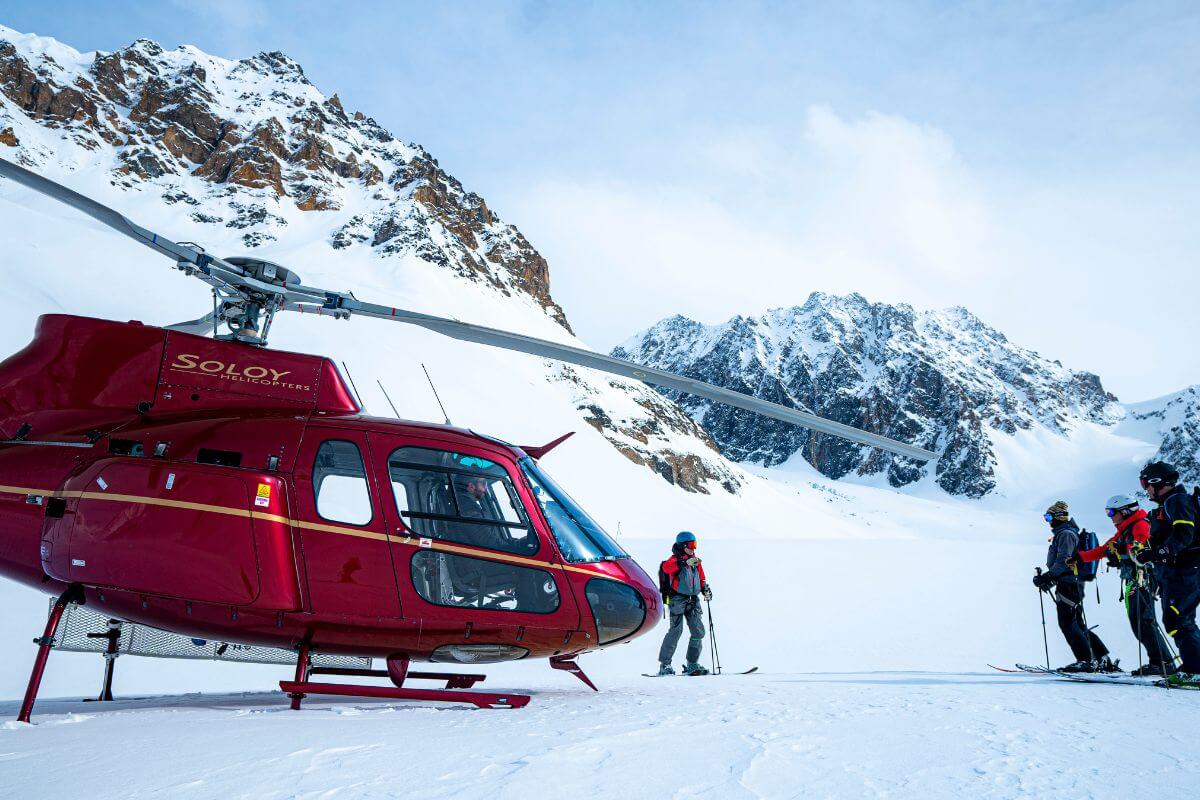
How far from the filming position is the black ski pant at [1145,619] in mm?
6496

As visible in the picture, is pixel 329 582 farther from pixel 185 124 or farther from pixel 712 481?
Answer: pixel 185 124

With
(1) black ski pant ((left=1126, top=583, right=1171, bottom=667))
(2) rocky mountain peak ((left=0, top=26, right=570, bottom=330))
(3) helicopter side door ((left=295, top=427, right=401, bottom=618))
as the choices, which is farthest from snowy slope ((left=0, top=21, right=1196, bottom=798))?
(2) rocky mountain peak ((left=0, top=26, right=570, bottom=330))

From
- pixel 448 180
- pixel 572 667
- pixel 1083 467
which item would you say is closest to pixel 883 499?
pixel 1083 467

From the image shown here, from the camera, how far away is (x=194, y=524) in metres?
4.66

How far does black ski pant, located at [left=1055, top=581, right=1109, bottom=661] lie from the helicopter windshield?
16.3ft

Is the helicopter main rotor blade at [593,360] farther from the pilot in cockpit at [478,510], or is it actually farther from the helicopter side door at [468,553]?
the pilot in cockpit at [478,510]

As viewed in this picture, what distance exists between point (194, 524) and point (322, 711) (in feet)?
4.78

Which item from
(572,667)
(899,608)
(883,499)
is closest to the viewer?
(572,667)

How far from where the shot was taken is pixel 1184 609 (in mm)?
5766

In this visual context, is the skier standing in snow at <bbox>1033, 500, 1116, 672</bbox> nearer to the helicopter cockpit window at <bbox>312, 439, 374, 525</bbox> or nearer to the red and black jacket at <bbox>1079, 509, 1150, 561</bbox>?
the red and black jacket at <bbox>1079, 509, 1150, 561</bbox>

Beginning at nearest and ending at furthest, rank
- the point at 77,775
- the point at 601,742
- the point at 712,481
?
1. the point at 77,775
2. the point at 601,742
3. the point at 712,481

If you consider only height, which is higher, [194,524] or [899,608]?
[194,524]

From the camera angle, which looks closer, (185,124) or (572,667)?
(572,667)

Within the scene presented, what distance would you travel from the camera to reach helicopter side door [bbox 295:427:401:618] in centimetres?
484
